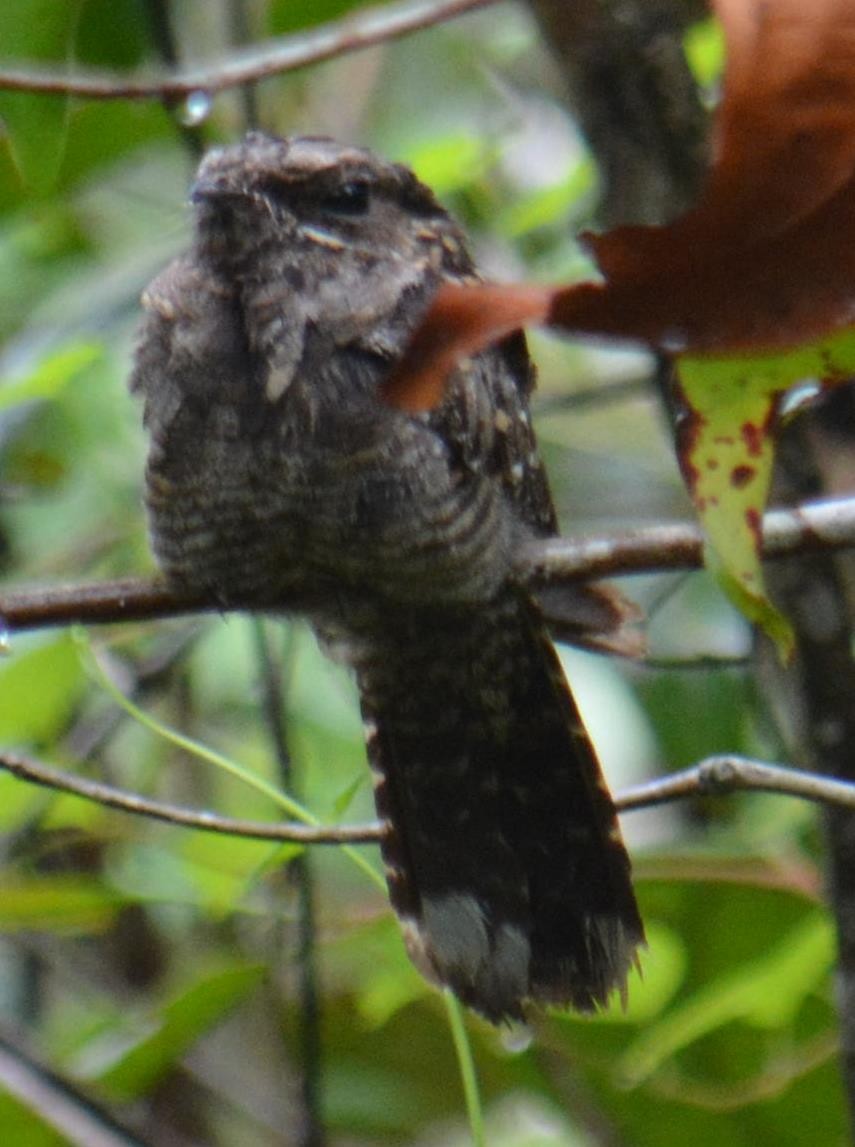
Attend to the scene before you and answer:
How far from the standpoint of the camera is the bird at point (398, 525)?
2.14 meters

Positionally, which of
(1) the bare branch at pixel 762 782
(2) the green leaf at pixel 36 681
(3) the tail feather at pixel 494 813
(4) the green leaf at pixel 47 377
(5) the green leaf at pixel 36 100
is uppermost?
(5) the green leaf at pixel 36 100

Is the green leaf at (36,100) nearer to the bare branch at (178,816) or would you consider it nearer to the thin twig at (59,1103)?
the bare branch at (178,816)

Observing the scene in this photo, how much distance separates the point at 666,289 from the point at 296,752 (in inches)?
94.9

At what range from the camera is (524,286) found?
30.6 inches

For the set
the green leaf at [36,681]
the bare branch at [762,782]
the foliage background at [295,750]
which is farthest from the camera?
the foliage background at [295,750]

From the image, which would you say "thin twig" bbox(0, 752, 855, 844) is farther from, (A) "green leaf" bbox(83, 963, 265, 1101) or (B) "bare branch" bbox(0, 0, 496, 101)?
(B) "bare branch" bbox(0, 0, 496, 101)

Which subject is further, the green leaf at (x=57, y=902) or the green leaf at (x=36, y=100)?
the green leaf at (x=57, y=902)

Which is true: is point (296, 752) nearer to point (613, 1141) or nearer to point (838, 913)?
point (613, 1141)

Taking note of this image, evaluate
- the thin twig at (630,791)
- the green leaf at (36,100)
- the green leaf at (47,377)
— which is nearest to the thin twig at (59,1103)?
the thin twig at (630,791)

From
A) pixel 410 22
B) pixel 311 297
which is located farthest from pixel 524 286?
pixel 410 22

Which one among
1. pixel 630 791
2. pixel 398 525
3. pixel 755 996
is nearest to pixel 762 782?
pixel 630 791

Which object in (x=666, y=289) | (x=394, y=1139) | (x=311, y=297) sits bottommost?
(x=394, y=1139)

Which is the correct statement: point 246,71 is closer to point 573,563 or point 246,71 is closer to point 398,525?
point 398,525

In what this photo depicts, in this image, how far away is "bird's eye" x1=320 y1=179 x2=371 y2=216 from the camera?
2217mm
